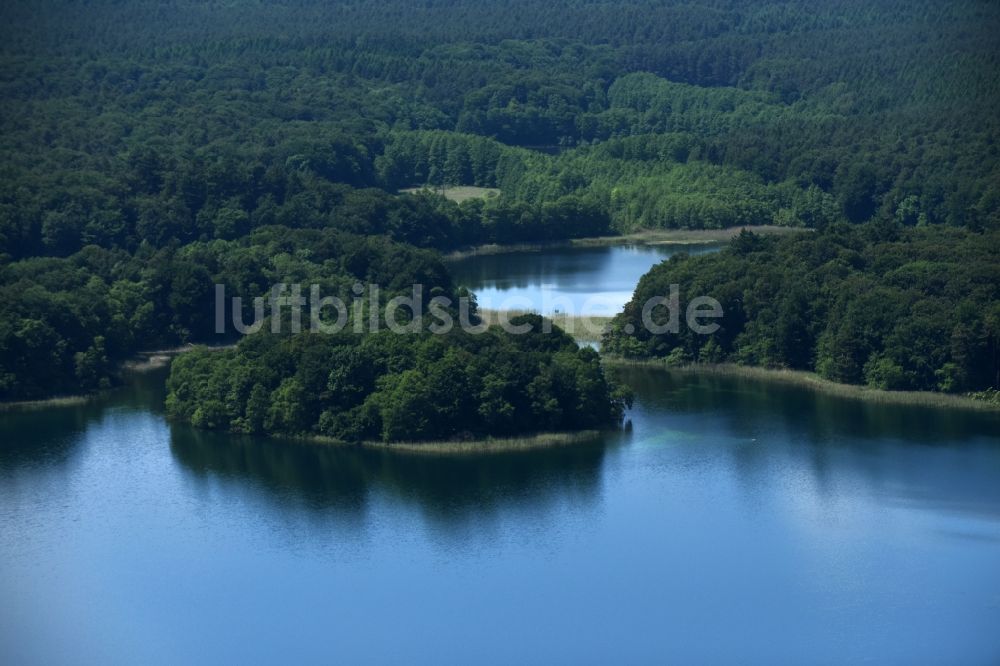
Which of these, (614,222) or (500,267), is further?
(614,222)

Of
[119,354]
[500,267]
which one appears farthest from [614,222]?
[119,354]

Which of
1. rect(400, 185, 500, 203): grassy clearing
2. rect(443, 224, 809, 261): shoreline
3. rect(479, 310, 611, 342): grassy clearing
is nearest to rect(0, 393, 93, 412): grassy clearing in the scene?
rect(479, 310, 611, 342): grassy clearing

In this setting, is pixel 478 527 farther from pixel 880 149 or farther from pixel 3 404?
pixel 880 149

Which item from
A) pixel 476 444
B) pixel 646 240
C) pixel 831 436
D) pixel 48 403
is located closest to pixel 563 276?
pixel 646 240

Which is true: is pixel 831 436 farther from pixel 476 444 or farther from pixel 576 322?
pixel 576 322

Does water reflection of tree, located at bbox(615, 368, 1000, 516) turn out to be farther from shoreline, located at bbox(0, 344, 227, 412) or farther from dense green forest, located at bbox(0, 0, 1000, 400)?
shoreline, located at bbox(0, 344, 227, 412)
